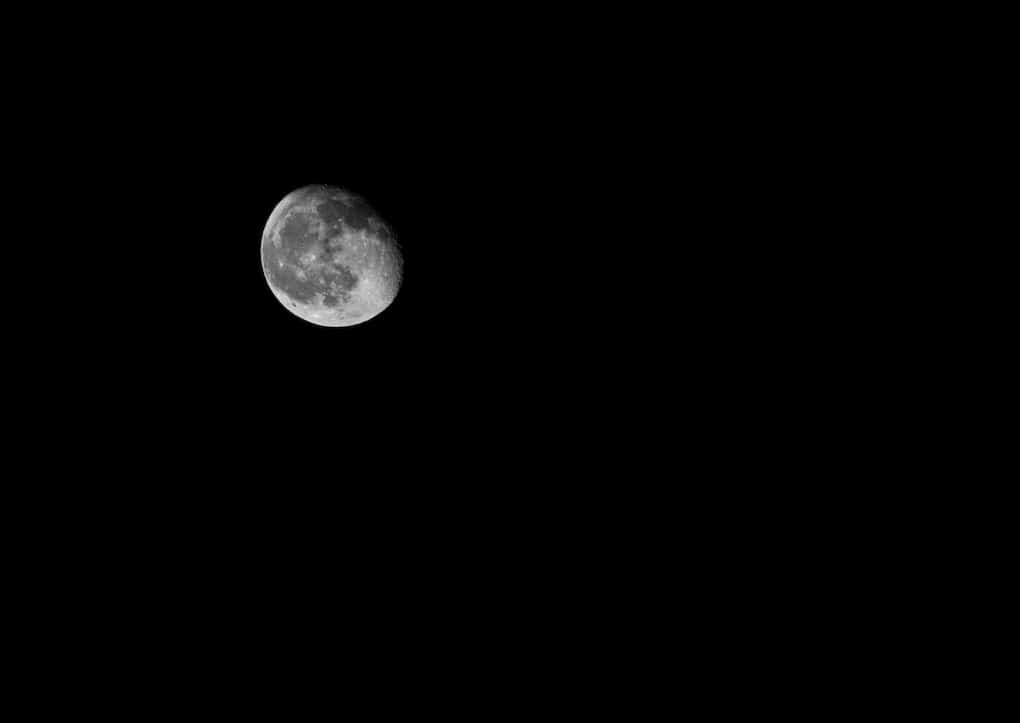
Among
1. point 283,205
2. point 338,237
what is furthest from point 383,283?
point 283,205

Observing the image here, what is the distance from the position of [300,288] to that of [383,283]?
442 millimetres

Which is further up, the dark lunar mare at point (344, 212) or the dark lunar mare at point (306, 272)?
the dark lunar mare at point (344, 212)

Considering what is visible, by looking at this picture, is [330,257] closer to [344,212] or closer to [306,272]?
[306,272]

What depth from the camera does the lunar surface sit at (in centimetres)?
279

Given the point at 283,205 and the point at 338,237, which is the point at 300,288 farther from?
the point at 283,205

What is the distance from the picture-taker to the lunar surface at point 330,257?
2.79 m

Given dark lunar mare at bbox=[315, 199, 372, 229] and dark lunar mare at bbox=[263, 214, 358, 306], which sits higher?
dark lunar mare at bbox=[315, 199, 372, 229]

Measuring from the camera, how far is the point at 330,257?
2.77 m

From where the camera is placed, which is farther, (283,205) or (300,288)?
(283,205)

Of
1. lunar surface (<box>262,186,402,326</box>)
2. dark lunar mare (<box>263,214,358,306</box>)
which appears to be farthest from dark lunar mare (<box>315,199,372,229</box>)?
dark lunar mare (<box>263,214,358,306</box>)

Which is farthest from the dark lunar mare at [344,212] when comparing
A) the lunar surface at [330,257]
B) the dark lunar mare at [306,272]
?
the dark lunar mare at [306,272]

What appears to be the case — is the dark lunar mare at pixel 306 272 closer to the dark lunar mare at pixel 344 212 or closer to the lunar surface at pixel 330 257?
Answer: the lunar surface at pixel 330 257

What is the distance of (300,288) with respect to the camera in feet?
9.33

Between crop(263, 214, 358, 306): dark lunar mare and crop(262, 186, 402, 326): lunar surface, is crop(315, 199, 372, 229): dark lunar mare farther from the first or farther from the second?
crop(263, 214, 358, 306): dark lunar mare
